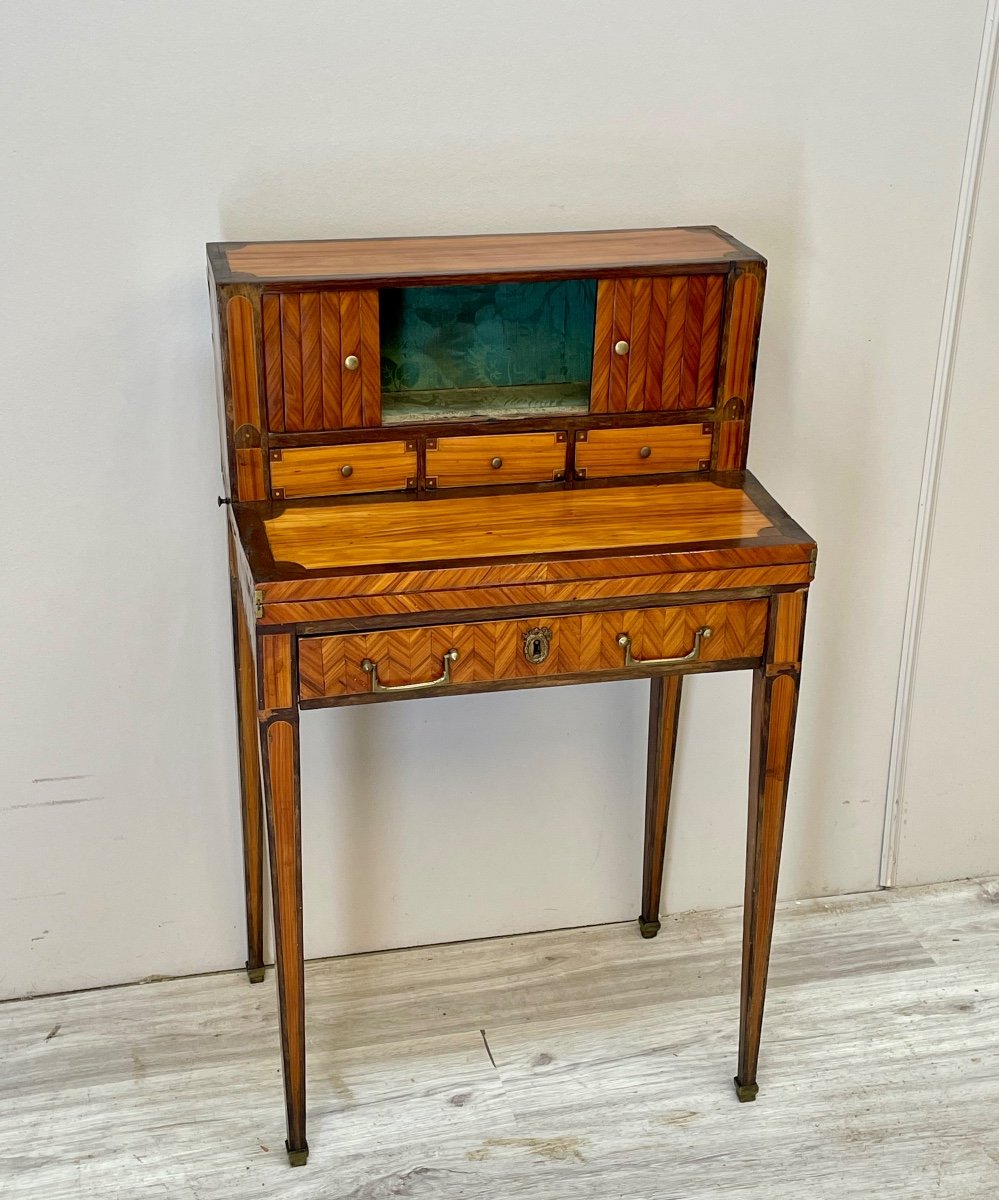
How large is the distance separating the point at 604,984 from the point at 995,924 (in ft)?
2.73

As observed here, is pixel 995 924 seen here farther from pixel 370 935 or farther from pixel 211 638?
pixel 211 638

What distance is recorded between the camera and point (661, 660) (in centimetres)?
201

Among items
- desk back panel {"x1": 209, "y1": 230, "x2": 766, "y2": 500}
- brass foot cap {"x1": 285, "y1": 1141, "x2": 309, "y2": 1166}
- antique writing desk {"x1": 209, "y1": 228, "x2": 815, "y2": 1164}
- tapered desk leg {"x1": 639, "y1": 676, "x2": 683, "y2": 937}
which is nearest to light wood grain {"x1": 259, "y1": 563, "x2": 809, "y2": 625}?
antique writing desk {"x1": 209, "y1": 228, "x2": 815, "y2": 1164}

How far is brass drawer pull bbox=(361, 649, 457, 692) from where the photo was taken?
74.8 inches

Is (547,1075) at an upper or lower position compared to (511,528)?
lower

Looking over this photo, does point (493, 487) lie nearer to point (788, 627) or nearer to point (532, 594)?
point (532, 594)

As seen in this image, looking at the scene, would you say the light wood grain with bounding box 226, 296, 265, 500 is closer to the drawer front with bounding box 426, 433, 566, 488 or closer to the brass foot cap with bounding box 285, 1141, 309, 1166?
the drawer front with bounding box 426, 433, 566, 488

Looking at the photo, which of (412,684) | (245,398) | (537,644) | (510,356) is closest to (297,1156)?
(412,684)

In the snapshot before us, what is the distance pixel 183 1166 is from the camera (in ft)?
7.23

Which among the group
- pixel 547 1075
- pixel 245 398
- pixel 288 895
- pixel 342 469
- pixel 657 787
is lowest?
pixel 547 1075

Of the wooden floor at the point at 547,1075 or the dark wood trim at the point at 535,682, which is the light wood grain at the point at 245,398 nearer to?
the dark wood trim at the point at 535,682

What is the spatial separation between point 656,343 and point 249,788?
3.47ft

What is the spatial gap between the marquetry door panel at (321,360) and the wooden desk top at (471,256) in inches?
1.6

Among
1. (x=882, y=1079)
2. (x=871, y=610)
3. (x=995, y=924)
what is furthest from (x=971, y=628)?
(x=882, y=1079)
